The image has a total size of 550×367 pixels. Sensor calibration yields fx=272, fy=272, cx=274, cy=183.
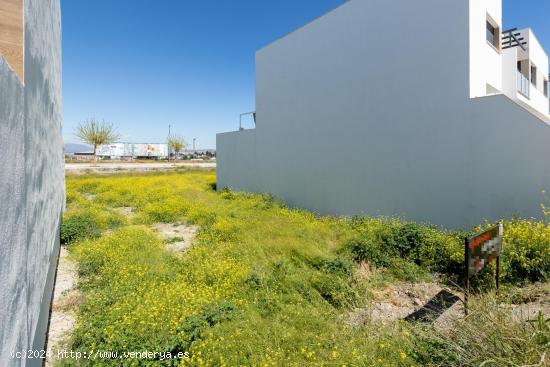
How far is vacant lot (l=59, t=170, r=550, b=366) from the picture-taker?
7.82 ft

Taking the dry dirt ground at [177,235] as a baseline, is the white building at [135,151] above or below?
above

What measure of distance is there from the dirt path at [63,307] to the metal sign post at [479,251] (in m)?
4.15

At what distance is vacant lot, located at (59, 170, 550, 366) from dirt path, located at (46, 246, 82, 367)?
0.35 ft

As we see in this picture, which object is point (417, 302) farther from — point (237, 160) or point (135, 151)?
point (135, 151)

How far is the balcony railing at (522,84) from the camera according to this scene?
8.45 metres

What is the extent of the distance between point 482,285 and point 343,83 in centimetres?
649

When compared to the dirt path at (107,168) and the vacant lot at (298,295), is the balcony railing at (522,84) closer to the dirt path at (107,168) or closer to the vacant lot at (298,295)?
the vacant lot at (298,295)

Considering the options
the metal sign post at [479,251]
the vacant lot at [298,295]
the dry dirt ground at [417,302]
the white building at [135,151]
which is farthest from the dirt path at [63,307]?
the white building at [135,151]

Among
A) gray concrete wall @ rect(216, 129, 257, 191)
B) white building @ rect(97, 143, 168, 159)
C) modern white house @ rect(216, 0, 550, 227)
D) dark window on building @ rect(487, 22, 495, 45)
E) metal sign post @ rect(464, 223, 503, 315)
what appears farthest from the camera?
white building @ rect(97, 143, 168, 159)

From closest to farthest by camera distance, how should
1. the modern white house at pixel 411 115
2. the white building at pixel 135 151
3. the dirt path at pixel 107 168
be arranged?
the modern white house at pixel 411 115 < the dirt path at pixel 107 168 < the white building at pixel 135 151

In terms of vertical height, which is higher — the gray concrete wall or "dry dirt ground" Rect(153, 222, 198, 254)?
the gray concrete wall

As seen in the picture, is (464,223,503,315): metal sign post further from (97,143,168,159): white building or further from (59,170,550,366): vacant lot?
(97,143,168,159): white building

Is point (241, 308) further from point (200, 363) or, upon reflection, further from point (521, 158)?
point (521, 158)

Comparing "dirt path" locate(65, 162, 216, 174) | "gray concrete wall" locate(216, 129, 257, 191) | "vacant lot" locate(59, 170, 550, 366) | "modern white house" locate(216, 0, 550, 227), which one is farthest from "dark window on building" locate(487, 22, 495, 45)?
"dirt path" locate(65, 162, 216, 174)
